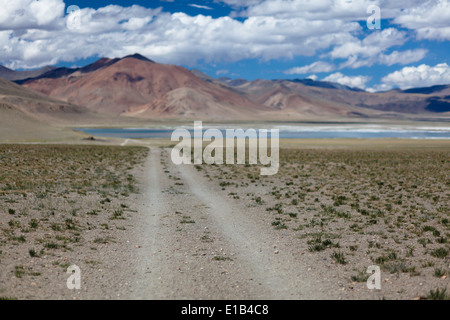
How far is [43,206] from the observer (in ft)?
53.8

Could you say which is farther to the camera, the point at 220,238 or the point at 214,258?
the point at 220,238

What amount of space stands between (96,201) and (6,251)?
7482 mm

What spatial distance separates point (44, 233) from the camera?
13.0m

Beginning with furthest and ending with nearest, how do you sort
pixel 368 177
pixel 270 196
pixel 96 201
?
1. pixel 368 177
2. pixel 270 196
3. pixel 96 201

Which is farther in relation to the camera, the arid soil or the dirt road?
the arid soil

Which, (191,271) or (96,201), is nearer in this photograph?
(191,271)

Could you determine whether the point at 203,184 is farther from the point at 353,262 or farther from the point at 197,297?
the point at 197,297

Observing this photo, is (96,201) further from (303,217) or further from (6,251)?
(303,217)

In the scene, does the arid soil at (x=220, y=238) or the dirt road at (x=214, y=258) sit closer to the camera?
the dirt road at (x=214, y=258)
